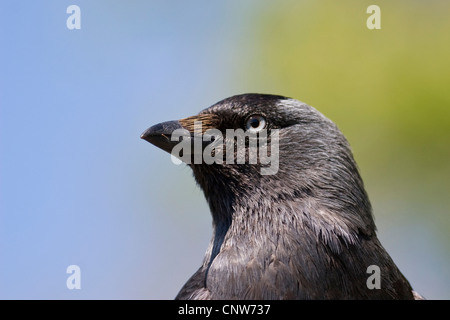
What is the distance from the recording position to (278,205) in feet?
22.2

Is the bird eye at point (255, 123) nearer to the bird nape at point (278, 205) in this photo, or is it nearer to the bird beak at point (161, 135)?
the bird nape at point (278, 205)

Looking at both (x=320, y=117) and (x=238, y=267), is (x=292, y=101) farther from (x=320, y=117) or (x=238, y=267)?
(x=238, y=267)

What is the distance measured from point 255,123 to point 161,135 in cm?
84

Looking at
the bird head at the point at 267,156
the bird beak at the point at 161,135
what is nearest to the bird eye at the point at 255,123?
the bird head at the point at 267,156

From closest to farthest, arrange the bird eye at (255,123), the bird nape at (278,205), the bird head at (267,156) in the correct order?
1. the bird nape at (278,205)
2. the bird head at (267,156)
3. the bird eye at (255,123)

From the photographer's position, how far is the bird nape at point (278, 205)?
6.32 meters

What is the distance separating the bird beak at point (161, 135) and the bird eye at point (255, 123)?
2.10ft

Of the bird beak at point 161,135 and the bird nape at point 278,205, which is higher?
the bird beak at point 161,135

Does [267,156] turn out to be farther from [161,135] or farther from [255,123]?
[161,135]

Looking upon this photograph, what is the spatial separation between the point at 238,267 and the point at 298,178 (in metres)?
0.99

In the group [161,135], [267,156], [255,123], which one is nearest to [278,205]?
[267,156]
